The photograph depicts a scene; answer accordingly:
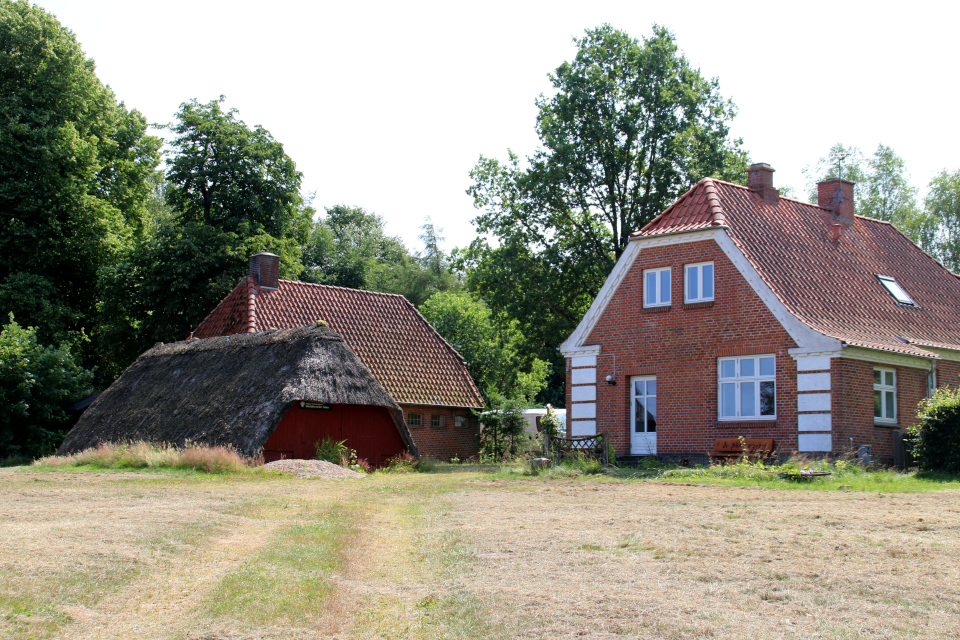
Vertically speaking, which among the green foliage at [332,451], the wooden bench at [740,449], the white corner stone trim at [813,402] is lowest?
the green foliage at [332,451]

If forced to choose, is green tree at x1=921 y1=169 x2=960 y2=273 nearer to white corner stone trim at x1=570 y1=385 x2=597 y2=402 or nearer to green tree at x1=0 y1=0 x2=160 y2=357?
white corner stone trim at x1=570 y1=385 x2=597 y2=402

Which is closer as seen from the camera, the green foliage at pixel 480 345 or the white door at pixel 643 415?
the white door at pixel 643 415

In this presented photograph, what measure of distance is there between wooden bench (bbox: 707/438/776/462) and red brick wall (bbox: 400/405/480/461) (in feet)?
40.7

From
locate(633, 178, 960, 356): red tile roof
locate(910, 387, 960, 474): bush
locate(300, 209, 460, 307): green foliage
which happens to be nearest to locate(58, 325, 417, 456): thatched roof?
locate(633, 178, 960, 356): red tile roof

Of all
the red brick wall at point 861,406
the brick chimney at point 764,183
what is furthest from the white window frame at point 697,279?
the brick chimney at point 764,183

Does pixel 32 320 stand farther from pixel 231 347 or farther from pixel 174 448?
pixel 174 448

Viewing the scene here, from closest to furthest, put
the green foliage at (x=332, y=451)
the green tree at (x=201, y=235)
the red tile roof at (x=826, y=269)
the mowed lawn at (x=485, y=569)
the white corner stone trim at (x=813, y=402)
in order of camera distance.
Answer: the mowed lawn at (x=485, y=569) → the white corner stone trim at (x=813, y=402) → the red tile roof at (x=826, y=269) → the green foliage at (x=332, y=451) → the green tree at (x=201, y=235)

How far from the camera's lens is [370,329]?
114ft

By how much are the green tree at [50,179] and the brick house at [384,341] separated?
8.86 meters

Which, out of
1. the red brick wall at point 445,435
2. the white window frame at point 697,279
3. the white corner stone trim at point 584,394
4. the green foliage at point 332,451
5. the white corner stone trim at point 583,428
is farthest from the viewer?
the red brick wall at point 445,435

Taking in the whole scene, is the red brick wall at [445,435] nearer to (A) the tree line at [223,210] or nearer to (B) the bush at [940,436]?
(A) the tree line at [223,210]

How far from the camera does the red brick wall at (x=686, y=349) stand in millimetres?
22688

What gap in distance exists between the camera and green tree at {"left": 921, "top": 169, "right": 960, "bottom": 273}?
159 feet

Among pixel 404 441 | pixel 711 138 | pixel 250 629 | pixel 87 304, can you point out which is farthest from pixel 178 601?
pixel 87 304
